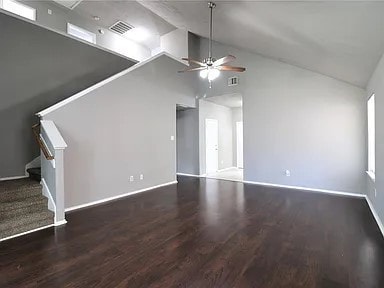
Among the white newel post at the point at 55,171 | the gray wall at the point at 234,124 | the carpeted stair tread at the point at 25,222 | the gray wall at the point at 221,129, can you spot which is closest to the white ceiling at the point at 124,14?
the gray wall at the point at 221,129

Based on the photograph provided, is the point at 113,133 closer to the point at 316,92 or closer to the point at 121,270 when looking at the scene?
the point at 121,270

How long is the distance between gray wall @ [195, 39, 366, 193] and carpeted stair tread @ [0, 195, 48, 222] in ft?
16.4

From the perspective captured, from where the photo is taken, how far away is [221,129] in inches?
337

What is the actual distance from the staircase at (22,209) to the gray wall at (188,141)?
468 centimetres

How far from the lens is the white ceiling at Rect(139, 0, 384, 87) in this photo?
7.61 feet

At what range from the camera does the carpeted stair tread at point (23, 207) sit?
10.4 feet

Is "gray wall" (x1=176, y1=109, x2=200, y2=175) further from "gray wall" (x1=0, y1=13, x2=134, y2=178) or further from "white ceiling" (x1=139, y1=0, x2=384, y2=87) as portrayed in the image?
"gray wall" (x1=0, y1=13, x2=134, y2=178)

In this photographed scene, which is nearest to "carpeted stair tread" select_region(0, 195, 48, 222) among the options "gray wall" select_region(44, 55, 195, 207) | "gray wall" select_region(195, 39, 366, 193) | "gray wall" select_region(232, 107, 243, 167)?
"gray wall" select_region(44, 55, 195, 207)

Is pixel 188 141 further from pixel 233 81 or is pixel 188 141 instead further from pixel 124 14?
pixel 124 14

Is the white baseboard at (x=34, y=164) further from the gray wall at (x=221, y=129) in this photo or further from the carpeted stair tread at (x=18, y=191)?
the gray wall at (x=221, y=129)

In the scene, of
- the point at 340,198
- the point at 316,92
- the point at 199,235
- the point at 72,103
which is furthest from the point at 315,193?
the point at 72,103

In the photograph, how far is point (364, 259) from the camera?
241cm

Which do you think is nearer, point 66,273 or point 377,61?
point 66,273

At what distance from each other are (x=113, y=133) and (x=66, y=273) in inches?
122
